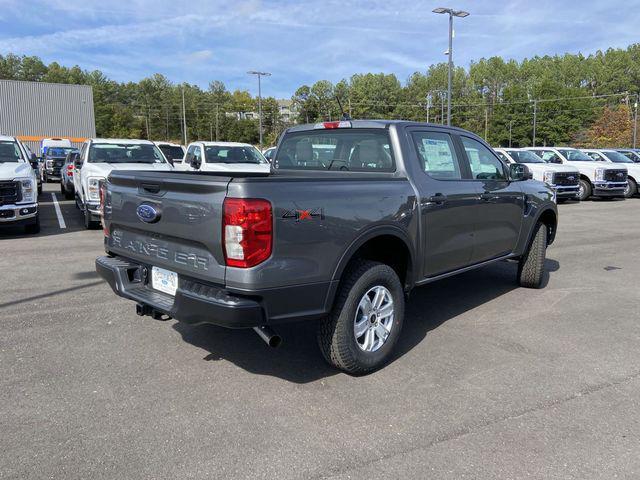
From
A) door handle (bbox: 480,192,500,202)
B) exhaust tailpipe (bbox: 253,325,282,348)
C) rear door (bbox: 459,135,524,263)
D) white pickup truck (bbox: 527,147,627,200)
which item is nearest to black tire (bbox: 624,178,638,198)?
white pickup truck (bbox: 527,147,627,200)

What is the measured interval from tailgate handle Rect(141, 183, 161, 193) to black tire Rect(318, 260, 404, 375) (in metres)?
1.44

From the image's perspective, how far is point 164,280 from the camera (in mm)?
3703

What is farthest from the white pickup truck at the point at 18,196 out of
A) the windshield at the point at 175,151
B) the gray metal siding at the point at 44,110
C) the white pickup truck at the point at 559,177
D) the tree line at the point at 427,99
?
the tree line at the point at 427,99

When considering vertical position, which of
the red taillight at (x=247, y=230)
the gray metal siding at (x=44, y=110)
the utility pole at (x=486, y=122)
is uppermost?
the utility pole at (x=486, y=122)

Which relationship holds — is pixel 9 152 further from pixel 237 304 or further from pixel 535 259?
pixel 535 259

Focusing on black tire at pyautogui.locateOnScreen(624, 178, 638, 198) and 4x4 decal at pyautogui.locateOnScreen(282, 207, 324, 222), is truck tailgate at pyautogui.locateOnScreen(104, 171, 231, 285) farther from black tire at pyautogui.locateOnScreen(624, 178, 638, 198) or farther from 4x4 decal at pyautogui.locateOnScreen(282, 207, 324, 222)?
black tire at pyautogui.locateOnScreen(624, 178, 638, 198)

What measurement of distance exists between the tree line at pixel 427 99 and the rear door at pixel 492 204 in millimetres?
86133

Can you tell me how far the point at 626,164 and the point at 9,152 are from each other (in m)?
21.0

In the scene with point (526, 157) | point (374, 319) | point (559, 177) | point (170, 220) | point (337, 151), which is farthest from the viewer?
point (526, 157)

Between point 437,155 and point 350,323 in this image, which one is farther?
point 437,155

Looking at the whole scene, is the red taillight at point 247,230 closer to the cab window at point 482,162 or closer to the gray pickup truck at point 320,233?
the gray pickup truck at point 320,233

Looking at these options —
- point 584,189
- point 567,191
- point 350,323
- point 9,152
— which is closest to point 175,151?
point 9,152

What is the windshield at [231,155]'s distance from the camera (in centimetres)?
1366

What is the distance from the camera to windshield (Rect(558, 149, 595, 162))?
20.2 metres
